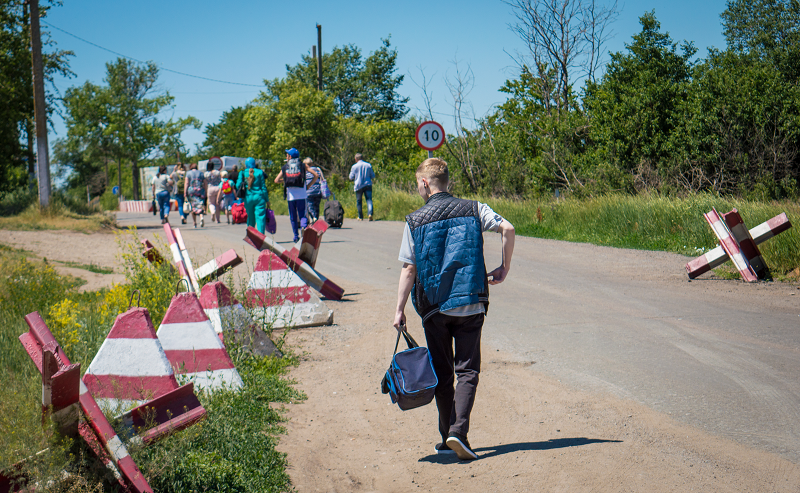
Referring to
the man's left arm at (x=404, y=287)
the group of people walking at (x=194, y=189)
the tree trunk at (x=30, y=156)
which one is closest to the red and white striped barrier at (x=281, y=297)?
the man's left arm at (x=404, y=287)

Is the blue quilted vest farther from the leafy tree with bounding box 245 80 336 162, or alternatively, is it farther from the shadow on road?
the leafy tree with bounding box 245 80 336 162

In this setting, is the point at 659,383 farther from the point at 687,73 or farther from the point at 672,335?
the point at 687,73

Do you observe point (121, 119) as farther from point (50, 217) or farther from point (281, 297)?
point (281, 297)

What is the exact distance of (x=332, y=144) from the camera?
35.6 metres

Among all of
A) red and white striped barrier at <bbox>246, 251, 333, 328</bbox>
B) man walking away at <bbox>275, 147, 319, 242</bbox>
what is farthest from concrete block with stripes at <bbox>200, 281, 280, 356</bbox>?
man walking away at <bbox>275, 147, 319, 242</bbox>

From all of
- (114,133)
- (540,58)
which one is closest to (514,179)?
(540,58)

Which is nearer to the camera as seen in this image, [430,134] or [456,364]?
[456,364]

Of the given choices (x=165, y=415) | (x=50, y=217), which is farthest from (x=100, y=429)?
(x=50, y=217)

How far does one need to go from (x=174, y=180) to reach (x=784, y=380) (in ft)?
69.7

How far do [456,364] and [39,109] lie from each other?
21.2 metres

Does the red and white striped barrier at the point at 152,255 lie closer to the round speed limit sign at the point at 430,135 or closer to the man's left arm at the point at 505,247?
the man's left arm at the point at 505,247

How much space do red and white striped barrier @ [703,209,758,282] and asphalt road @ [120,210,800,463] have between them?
0.26 meters

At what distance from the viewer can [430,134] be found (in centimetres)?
1603

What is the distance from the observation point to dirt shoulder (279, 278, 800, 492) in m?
3.51
